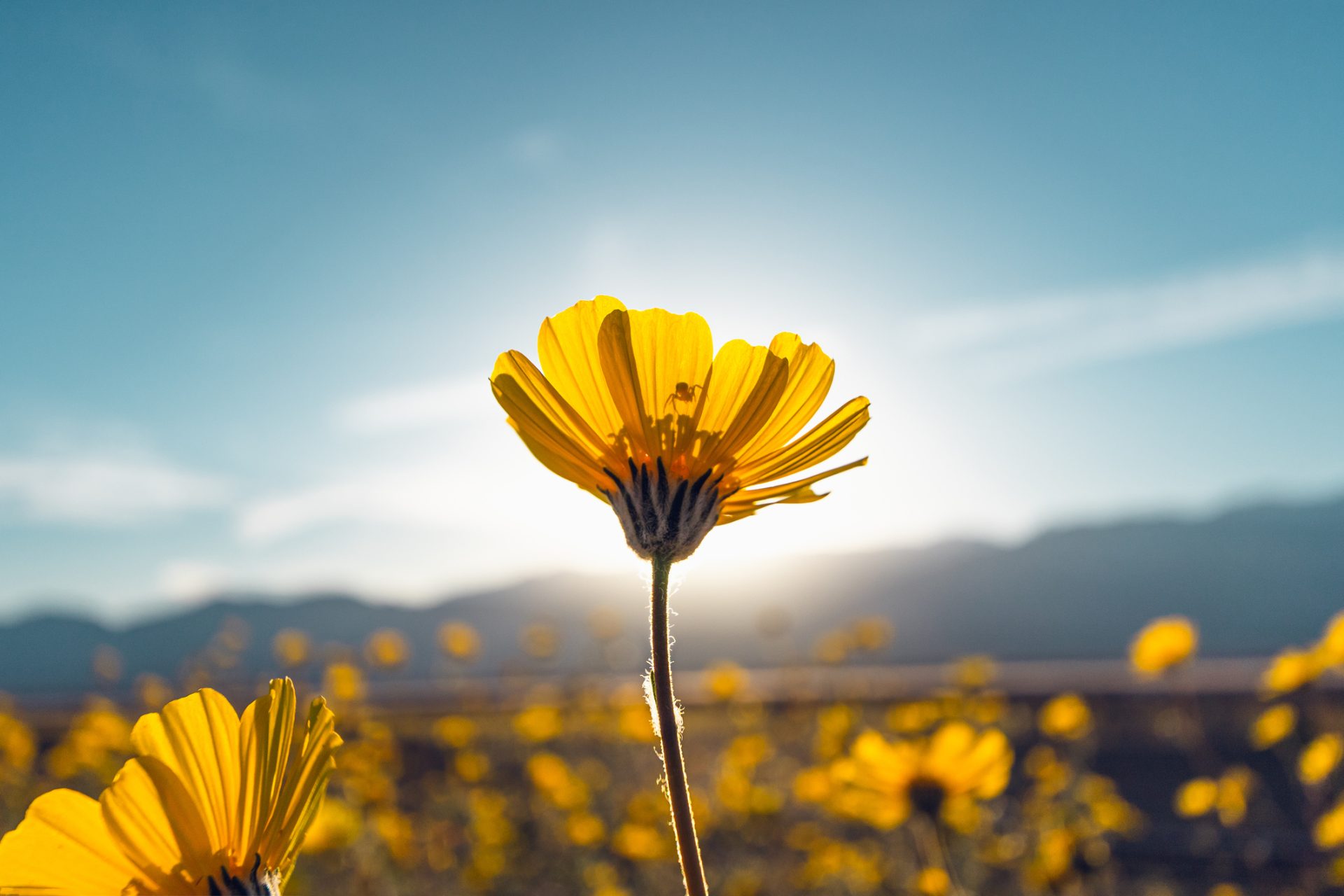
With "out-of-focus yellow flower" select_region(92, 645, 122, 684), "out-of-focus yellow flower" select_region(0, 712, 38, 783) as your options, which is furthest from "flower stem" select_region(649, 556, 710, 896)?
"out-of-focus yellow flower" select_region(92, 645, 122, 684)

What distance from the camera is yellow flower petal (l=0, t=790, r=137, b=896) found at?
55 cm

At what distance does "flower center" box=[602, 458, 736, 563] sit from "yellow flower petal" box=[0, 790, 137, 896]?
1.32ft

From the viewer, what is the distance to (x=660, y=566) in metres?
0.68

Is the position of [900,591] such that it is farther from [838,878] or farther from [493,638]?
[838,878]

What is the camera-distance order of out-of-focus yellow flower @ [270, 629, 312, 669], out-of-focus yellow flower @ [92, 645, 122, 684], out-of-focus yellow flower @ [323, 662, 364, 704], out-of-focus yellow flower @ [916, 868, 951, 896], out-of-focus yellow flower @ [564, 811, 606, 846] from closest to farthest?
1. out-of-focus yellow flower @ [916, 868, 951, 896]
2. out-of-focus yellow flower @ [564, 811, 606, 846]
3. out-of-focus yellow flower @ [323, 662, 364, 704]
4. out-of-focus yellow flower @ [92, 645, 122, 684]
5. out-of-focus yellow flower @ [270, 629, 312, 669]

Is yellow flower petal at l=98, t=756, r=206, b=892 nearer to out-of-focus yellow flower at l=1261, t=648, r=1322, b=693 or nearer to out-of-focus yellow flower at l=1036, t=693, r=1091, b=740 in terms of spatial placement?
out-of-focus yellow flower at l=1261, t=648, r=1322, b=693

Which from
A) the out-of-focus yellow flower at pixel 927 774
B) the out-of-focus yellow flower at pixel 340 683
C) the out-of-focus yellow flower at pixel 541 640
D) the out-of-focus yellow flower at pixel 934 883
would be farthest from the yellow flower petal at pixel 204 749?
the out-of-focus yellow flower at pixel 541 640

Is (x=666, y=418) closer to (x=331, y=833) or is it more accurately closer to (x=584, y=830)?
(x=331, y=833)

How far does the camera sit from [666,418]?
0.73 m

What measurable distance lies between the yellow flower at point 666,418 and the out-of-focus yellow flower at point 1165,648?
387 cm

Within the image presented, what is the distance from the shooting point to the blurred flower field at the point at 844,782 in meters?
3.42

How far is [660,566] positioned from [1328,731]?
6.20 meters

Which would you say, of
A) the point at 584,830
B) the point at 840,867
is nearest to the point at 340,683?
the point at 584,830

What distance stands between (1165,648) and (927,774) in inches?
88.5
